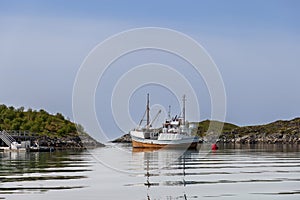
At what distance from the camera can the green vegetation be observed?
528 feet

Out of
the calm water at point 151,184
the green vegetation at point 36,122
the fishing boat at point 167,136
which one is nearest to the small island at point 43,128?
the green vegetation at point 36,122

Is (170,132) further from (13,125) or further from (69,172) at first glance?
(69,172)

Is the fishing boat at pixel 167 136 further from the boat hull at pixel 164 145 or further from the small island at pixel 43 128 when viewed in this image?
the small island at pixel 43 128

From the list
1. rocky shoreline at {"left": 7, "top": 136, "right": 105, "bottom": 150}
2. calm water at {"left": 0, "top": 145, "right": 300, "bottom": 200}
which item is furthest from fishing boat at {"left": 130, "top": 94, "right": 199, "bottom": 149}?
calm water at {"left": 0, "top": 145, "right": 300, "bottom": 200}

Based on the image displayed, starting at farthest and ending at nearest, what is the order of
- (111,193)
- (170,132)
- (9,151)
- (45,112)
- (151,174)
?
(45,112), (170,132), (9,151), (151,174), (111,193)

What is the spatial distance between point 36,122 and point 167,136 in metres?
48.1

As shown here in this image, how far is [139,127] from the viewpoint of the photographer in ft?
468

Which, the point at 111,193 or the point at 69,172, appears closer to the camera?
the point at 111,193

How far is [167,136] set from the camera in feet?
443

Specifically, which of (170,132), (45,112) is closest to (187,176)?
(170,132)

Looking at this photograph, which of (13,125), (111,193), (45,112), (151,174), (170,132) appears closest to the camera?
(111,193)

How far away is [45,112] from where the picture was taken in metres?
186

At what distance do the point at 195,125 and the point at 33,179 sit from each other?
99.4 meters

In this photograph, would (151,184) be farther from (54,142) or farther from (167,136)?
(54,142)
